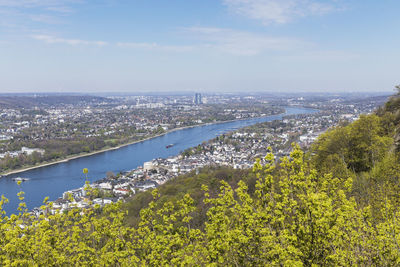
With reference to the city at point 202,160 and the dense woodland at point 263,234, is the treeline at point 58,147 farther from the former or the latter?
the dense woodland at point 263,234

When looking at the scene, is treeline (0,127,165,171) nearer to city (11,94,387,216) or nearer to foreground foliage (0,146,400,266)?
city (11,94,387,216)

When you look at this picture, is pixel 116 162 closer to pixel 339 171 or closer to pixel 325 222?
pixel 339 171

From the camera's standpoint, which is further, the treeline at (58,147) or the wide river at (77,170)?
the treeline at (58,147)

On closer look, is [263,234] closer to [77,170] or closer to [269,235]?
[269,235]

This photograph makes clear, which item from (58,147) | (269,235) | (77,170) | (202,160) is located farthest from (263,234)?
(58,147)

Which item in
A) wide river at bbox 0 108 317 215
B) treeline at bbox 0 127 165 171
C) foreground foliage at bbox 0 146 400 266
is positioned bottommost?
wide river at bbox 0 108 317 215

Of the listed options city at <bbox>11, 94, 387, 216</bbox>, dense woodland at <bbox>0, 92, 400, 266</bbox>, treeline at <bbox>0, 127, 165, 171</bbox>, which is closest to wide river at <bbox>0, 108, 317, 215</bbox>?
treeline at <bbox>0, 127, 165, 171</bbox>

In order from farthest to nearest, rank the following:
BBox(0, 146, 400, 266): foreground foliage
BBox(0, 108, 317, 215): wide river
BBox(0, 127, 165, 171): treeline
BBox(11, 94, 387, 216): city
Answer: BBox(0, 127, 165, 171): treeline → BBox(0, 108, 317, 215): wide river → BBox(11, 94, 387, 216): city → BBox(0, 146, 400, 266): foreground foliage

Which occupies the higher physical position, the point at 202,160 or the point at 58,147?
the point at 202,160

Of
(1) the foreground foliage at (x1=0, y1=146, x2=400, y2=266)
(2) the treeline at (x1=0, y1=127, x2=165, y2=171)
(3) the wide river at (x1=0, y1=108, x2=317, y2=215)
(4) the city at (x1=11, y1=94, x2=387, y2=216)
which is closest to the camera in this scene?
(1) the foreground foliage at (x1=0, y1=146, x2=400, y2=266)

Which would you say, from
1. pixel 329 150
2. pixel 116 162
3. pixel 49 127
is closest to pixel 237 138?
pixel 116 162

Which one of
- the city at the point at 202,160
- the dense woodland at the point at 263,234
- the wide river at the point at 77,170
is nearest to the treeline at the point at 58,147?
the wide river at the point at 77,170
